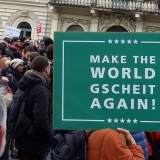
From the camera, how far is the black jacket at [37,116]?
180 inches

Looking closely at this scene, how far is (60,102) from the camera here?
2.89 metres

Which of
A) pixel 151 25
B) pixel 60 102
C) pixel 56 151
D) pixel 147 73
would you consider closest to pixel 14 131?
pixel 56 151

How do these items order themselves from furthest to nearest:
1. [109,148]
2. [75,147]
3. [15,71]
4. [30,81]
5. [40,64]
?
1. [15,71]
2. [40,64]
3. [30,81]
4. [75,147]
5. [109,148]

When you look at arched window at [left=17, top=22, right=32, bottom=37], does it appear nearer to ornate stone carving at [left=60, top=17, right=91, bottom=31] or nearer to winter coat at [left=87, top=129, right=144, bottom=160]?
ornate stone carving at [left=60, top=17, right=91, bottom=31]

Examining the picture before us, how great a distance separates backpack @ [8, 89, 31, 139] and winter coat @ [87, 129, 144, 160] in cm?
183

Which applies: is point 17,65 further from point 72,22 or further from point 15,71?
point 72,22

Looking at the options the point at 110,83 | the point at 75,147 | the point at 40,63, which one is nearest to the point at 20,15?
the point at 40,63

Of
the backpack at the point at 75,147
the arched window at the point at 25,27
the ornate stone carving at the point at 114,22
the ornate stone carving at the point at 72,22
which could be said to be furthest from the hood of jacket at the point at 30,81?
the arched window at the point at 25,27

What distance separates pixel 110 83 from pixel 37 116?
186 centimetres

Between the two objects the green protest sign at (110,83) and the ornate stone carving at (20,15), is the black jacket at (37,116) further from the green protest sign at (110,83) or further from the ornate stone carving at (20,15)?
the ornate stone carving at (20,15)

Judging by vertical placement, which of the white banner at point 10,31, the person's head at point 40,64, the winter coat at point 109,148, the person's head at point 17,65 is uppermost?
the white banner at point 10,31

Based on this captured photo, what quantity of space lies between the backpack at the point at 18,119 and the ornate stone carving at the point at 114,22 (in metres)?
21.7

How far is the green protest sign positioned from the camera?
284 centimetres

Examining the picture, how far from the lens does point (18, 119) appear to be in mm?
4754
